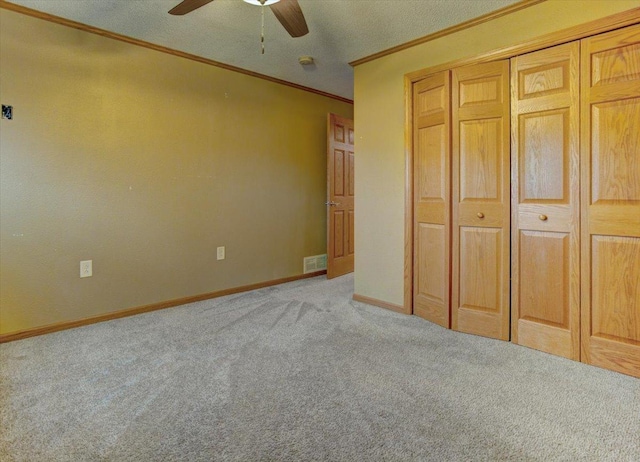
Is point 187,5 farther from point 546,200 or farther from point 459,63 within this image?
point 546,200

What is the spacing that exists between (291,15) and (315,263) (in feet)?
10.0

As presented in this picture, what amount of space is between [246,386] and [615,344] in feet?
6.85

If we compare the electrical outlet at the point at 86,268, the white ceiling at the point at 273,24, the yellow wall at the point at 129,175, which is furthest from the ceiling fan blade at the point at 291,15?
the electrical outlet at the point at 86,268

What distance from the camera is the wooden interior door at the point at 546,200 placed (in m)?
2.20

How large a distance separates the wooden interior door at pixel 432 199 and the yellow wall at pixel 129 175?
1.77 metres

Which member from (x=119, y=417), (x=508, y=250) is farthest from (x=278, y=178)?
(x=119, y=417)

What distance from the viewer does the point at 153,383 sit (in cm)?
195

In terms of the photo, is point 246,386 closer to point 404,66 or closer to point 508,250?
point 508,250

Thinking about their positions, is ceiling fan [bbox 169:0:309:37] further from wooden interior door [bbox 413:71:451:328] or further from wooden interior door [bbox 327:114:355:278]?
wooden interior door [bbox 327:114:355:278]

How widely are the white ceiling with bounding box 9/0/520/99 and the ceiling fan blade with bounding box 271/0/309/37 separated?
1.16ft

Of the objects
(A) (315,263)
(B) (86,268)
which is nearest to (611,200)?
(A) (315,263)

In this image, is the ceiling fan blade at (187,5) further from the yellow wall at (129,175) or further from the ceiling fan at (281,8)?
the yellow wall at (129,175)

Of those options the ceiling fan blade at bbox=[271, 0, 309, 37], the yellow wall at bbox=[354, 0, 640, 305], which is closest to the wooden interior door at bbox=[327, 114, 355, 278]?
the yellow wall at bbox=[354, 0, 640, 305]

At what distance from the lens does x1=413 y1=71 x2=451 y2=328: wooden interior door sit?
9.04 feet
